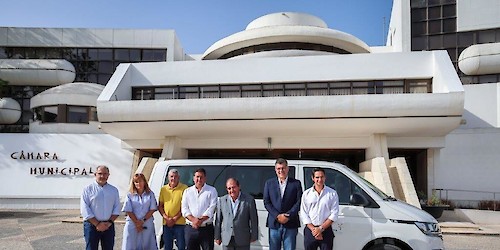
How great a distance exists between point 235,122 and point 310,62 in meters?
4.64

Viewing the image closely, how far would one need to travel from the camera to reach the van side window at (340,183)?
281 inches

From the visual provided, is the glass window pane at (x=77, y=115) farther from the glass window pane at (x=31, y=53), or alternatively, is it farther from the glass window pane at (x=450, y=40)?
the glass window pane at (x=450, y=40)

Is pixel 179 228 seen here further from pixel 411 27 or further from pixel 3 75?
pixel 3 75

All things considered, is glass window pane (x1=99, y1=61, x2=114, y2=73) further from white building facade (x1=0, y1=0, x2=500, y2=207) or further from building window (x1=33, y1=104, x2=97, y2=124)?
building window (x1=33, y1=104, x2=97, y2=124)

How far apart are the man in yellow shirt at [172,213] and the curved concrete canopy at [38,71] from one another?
2423 cm

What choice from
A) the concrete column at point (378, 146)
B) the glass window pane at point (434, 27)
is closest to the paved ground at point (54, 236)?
the concrete column at point (378, 146)

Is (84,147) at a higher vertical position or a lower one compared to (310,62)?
lower

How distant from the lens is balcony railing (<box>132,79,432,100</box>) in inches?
732

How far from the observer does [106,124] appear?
17.2 metres

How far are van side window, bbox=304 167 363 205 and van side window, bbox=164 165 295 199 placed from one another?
0.26 m

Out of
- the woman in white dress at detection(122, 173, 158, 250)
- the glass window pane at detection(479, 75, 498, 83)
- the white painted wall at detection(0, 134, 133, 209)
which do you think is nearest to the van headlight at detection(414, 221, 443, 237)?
the woman in white dress at detection(122, 173, 158, 250)

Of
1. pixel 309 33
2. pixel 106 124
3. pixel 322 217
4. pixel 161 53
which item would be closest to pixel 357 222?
pixel 322 217

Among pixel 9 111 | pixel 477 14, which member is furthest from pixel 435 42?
pixel 9 111

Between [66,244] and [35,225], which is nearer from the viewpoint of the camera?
[66,244]
